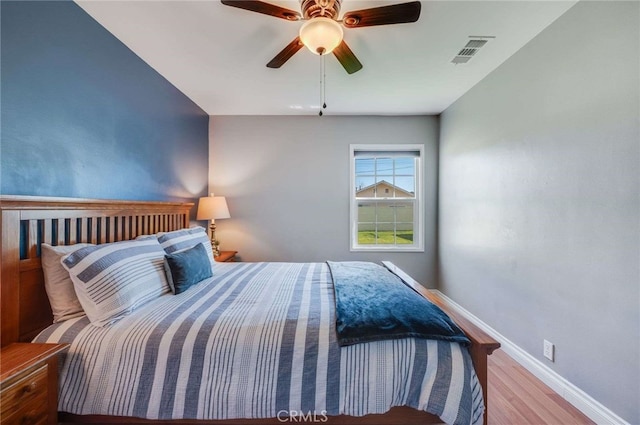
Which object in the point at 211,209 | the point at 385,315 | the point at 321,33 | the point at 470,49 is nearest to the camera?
the point at 385,315

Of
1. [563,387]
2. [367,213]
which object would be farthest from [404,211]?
[563,387]

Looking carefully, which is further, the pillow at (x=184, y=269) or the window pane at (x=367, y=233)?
the window pane at (x=367, y=233)

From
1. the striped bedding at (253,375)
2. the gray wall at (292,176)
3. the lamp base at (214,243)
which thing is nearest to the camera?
the striped bedding at (253,375)

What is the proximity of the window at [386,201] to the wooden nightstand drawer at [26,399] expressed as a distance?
3.11 meters

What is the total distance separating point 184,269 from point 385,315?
1386 mm

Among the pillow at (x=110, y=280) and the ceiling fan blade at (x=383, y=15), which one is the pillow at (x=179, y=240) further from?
the ceiling fan blade at (x=383, y=15)

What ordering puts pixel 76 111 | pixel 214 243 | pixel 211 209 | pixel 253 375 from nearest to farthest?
pixel 253 375
pixel 76 111
pixel 211 209
pixel 214 243

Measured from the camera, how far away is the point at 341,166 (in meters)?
3.62

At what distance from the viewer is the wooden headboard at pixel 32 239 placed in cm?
120

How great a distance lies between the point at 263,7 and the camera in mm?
1389

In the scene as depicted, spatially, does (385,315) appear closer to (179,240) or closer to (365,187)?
(179,240)

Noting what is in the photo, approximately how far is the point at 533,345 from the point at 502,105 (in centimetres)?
211

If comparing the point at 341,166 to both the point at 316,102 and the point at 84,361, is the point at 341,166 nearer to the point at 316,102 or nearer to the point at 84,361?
the point at 316,102

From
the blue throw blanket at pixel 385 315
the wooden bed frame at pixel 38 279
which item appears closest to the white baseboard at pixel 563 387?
the wooden bed frame at pixel 38 279
